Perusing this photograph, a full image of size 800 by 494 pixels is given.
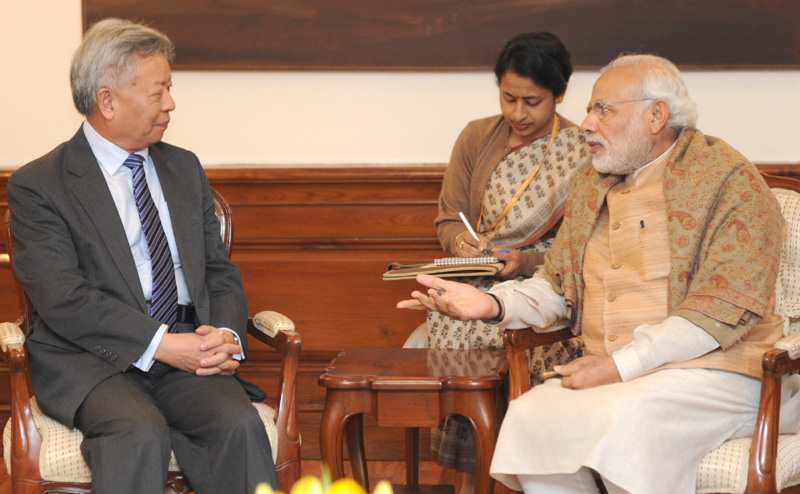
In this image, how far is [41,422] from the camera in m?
2.43

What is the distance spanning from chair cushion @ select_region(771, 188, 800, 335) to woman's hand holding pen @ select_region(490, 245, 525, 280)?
79 centimetres

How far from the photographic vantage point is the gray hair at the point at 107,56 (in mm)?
2590

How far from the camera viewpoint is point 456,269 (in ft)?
9.48

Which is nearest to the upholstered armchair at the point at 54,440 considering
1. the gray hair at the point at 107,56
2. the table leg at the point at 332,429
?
the table leg at the point at 332,429

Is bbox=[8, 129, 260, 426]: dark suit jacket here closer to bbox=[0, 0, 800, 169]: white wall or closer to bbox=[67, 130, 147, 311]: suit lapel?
bbox=[67, 130, 147, 311]: suit lapel

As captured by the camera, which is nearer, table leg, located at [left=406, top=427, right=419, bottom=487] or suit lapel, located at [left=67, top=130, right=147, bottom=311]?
suit lapel, located at [left=67, top=130, right=147, bottom=311]

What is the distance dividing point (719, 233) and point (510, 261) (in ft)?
2.55

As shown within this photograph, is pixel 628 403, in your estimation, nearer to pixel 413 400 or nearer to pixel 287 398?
pixel 413 400

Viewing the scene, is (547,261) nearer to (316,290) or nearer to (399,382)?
(399,382)

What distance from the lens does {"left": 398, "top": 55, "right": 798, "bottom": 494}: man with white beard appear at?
222 centimetres

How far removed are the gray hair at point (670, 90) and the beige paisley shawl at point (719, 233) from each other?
5 cm

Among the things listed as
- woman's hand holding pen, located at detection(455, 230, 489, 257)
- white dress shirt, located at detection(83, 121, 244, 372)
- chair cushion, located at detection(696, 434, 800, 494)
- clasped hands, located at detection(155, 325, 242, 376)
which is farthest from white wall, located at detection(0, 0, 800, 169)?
chair cushion, located at detection(696, 434, 800, 494)

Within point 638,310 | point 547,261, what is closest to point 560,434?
point 638,310

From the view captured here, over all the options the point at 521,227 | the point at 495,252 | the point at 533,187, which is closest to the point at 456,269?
the point at 495,252
